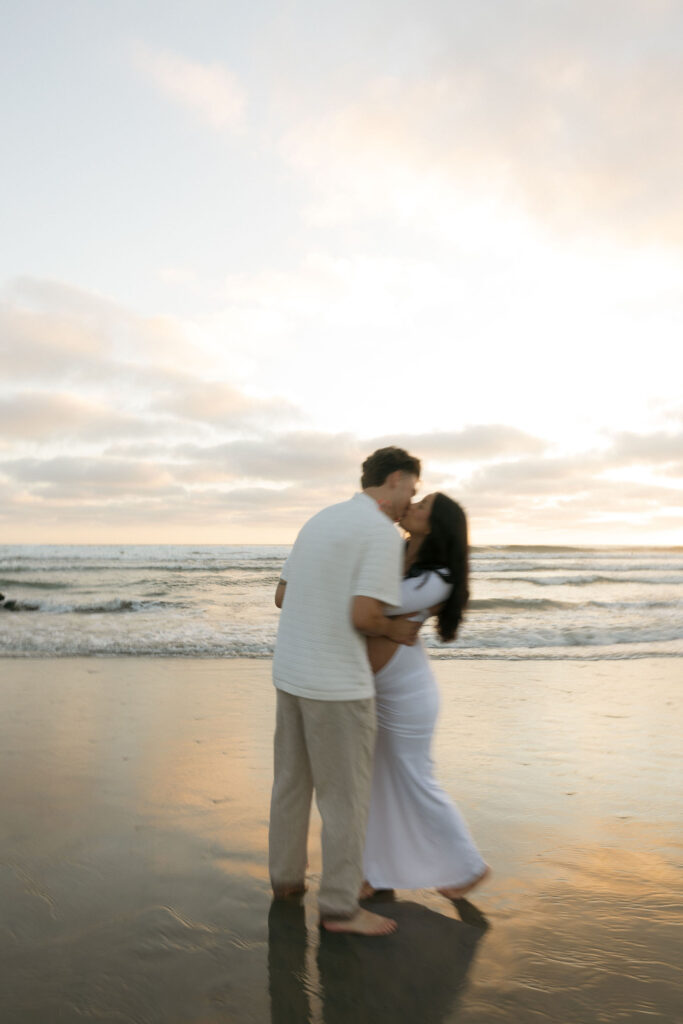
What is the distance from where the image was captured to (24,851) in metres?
3.95

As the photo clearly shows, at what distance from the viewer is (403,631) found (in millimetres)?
3176

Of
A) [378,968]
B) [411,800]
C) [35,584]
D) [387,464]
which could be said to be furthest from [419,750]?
[35,584]

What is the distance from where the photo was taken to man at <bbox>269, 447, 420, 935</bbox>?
302cm

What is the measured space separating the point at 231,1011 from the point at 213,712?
176 inches

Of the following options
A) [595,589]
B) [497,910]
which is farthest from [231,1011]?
[595,589]

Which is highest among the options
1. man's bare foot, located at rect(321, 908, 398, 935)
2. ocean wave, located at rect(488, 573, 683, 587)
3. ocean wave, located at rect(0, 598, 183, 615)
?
ocean wave, located at rect(488, 573, 683, 587)

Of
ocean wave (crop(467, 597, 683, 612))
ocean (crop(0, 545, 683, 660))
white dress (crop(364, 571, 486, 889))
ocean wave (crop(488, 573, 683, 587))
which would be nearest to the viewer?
white dress (crop(364, 571, 486, 889))

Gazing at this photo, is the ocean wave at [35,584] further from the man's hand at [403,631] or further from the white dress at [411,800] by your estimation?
the man's hand at [403,631]

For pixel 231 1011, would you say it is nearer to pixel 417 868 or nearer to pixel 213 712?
pixel 417 868

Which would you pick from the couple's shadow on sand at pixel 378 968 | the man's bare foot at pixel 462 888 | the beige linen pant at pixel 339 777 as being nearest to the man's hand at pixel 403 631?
the beige linen pant at pixel 339 777

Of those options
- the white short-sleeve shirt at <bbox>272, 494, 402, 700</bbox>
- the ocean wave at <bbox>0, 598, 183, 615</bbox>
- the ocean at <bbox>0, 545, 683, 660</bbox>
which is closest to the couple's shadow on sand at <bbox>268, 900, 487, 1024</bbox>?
the white short-sleeve shirt at <bbox>272, 494, 402, 700</bbox>

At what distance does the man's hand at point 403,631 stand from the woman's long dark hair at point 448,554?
21 cm

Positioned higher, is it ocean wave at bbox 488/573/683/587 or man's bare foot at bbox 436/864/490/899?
ocean wave at bbox 488/573/683/587

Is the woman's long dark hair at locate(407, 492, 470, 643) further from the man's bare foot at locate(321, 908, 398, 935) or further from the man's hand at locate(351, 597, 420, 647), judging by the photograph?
the man's bare foot at locate(321, 908, 398, 935)
